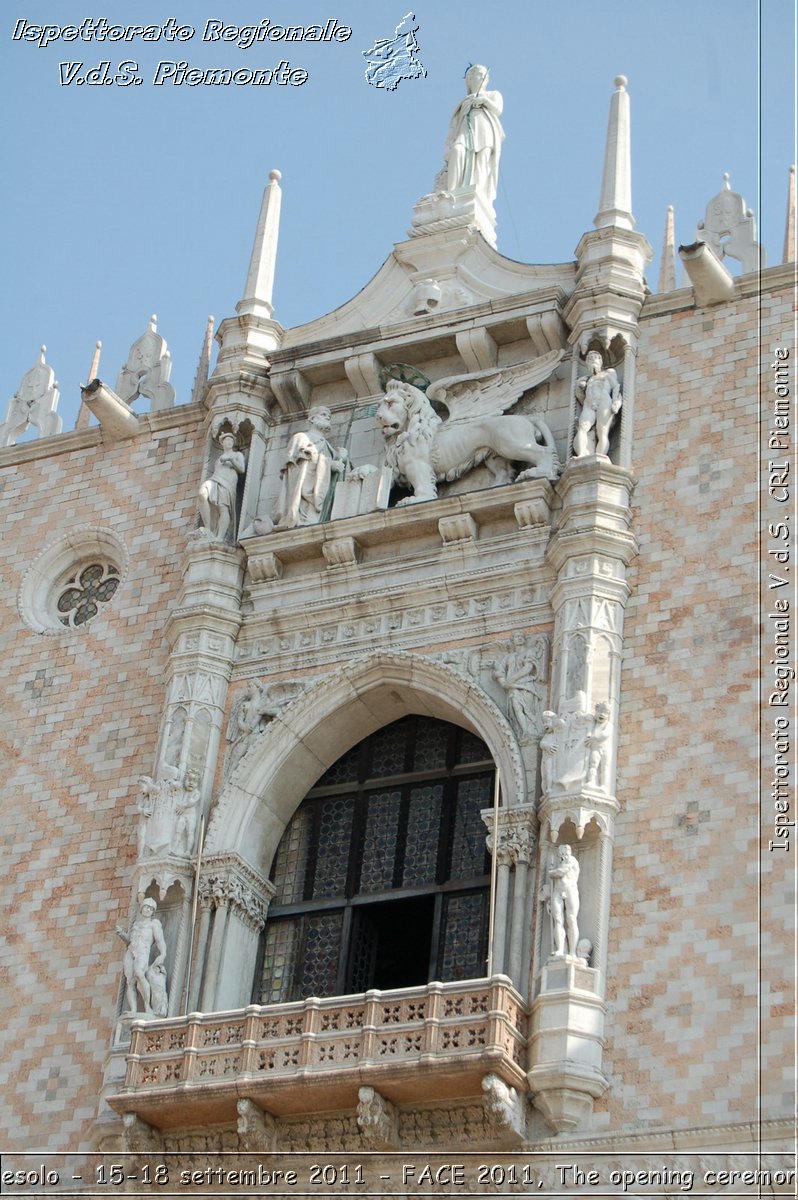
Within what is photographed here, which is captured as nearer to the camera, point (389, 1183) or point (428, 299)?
point (389, 1183)

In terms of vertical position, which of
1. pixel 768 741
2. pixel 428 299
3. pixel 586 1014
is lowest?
pixel 586 1014

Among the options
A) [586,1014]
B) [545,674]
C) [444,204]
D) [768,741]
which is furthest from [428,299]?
[586,1014]

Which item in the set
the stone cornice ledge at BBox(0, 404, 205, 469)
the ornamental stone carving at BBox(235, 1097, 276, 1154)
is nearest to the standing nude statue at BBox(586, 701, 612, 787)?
the ornamental stone carving at BBox(235, 1097, 276, 1154)

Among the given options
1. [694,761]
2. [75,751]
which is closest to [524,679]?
[694,761]

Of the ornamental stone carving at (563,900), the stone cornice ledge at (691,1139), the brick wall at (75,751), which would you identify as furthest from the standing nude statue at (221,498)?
the stone cornice ledge at (691,1139)

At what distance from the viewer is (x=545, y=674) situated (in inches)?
824

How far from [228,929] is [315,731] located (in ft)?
6.95

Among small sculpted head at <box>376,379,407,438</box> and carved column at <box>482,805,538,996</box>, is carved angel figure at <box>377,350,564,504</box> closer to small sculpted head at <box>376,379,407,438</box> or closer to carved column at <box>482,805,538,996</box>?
small sculpted head at <box>376,379,407,438</box>

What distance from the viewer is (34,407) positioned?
87.9ft

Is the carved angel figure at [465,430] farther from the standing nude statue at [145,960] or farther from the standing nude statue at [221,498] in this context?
the standing nude statue at [145,960]

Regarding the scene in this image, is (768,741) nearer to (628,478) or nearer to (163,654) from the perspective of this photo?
(628,478)

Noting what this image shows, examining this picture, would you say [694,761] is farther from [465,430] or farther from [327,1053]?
[465,430]

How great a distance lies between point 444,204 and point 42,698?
6.78 m

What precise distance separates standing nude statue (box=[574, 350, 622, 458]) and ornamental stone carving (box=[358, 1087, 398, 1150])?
6.50 m
